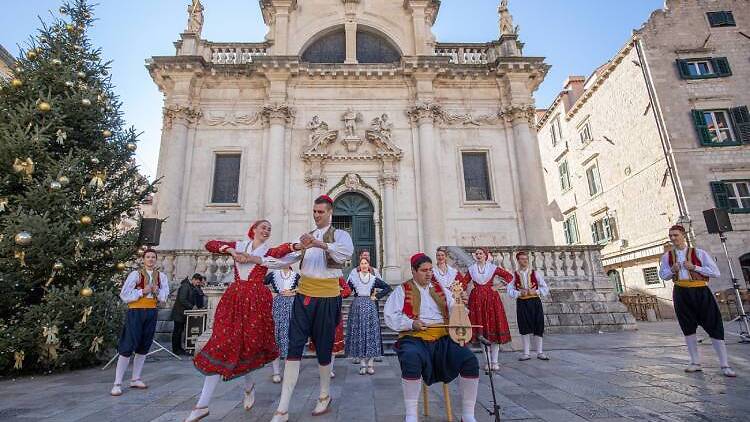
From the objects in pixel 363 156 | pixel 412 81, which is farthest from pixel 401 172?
pixel 412 81

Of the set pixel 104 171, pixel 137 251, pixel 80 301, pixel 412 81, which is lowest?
pixel 80 301

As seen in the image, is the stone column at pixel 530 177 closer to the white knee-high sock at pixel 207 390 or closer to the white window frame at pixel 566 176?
the white knee-high sock at pixel 207 390

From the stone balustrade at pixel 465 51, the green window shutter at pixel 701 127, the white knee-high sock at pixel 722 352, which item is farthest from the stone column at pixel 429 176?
the green window shutter at pixel 701 127

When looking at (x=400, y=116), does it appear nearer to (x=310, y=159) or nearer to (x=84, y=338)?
(x=310, y=159)

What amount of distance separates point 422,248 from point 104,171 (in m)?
10.0

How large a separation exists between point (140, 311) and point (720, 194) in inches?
874

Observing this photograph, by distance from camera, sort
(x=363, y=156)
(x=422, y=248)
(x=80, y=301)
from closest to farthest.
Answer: (x=80, y=301) < (x=422, y=248) < (x=363, y=156)

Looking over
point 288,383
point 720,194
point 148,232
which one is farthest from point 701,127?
A: point 148,232

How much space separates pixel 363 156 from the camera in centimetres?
1476

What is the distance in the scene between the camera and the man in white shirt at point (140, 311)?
214 inches

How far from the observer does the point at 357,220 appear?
14484mm

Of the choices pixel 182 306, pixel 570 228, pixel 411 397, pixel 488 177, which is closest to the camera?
pixel 411 397

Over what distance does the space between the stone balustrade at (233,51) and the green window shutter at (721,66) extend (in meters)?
22.4

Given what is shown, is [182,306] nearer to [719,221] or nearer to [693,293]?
[693,293]
